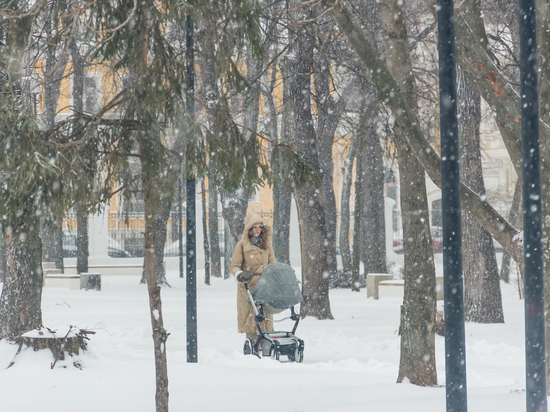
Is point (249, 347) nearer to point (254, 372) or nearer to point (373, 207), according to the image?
point (254, 372)

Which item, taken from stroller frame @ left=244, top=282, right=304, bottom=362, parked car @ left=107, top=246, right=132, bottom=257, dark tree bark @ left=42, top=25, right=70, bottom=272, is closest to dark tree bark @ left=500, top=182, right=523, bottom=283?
stroller frame @ left=244, top=282, right=304, bottom=362

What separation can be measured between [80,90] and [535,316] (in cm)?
1510

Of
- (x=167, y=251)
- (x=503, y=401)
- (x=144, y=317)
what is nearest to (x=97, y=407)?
(x=503, y=401)

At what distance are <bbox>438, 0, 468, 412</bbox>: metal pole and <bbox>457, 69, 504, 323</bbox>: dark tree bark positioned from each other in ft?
27.0

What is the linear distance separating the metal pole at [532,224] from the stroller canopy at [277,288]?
4682mm

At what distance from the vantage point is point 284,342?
8102 mm

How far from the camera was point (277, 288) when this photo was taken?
8062mm

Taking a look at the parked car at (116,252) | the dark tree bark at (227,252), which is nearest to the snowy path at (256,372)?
the dark tree bark at (227,252)

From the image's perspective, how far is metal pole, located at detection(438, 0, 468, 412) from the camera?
3488 millimetres

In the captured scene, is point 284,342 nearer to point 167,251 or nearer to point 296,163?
point 296,163

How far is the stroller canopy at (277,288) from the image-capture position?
316 inches

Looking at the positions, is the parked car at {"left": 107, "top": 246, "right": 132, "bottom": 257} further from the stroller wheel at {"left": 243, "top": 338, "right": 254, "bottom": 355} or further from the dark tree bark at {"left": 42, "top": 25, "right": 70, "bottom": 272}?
the stroller wheel at {"left": 243, "top": 338, "right": 254, "bottom": 355}

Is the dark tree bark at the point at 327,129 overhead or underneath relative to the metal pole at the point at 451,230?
overhead

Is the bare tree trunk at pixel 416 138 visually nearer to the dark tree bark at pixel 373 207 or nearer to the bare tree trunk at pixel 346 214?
the dark tree bark at pixel 373 207
